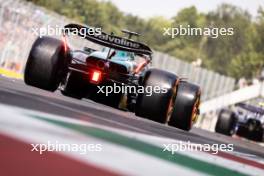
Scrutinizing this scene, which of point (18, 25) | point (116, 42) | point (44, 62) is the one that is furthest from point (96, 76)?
point (18, 25)

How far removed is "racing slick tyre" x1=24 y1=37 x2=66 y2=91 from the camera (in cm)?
856

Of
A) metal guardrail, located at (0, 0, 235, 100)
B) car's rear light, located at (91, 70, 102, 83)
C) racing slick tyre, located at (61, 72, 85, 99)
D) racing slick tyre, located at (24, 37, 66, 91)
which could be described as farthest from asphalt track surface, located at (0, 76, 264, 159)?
metal guardrail, located at (0, 0, 235, 100)

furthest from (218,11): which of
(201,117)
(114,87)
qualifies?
(114,87)

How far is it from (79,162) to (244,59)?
55946 millimetres

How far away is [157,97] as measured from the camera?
8.48m

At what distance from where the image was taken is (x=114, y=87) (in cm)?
993

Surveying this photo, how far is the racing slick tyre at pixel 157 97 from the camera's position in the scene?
8.49 metres

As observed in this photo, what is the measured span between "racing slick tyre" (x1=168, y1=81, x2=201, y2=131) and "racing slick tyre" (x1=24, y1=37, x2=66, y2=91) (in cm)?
188

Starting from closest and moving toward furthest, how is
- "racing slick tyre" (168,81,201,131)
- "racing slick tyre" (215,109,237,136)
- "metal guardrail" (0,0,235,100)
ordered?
"racing slick tyre" (168,81,201,131) → "racing slick tyre" (215,109,237,136) → "metal guardrail" (0,0,235,100)

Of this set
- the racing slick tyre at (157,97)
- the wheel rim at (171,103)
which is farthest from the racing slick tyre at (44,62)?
the wheel rim at (171,103)

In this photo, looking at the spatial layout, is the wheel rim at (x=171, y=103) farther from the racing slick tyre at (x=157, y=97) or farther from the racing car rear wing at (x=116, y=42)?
the racing car rear wing at (x=116, y=42)

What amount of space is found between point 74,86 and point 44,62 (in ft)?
7.89

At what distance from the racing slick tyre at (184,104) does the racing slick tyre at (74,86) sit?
2019 millimetres

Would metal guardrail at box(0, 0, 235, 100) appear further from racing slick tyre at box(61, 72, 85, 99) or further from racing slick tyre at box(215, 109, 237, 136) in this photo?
racing slick tyre at box(61, 72, 85, 99)
